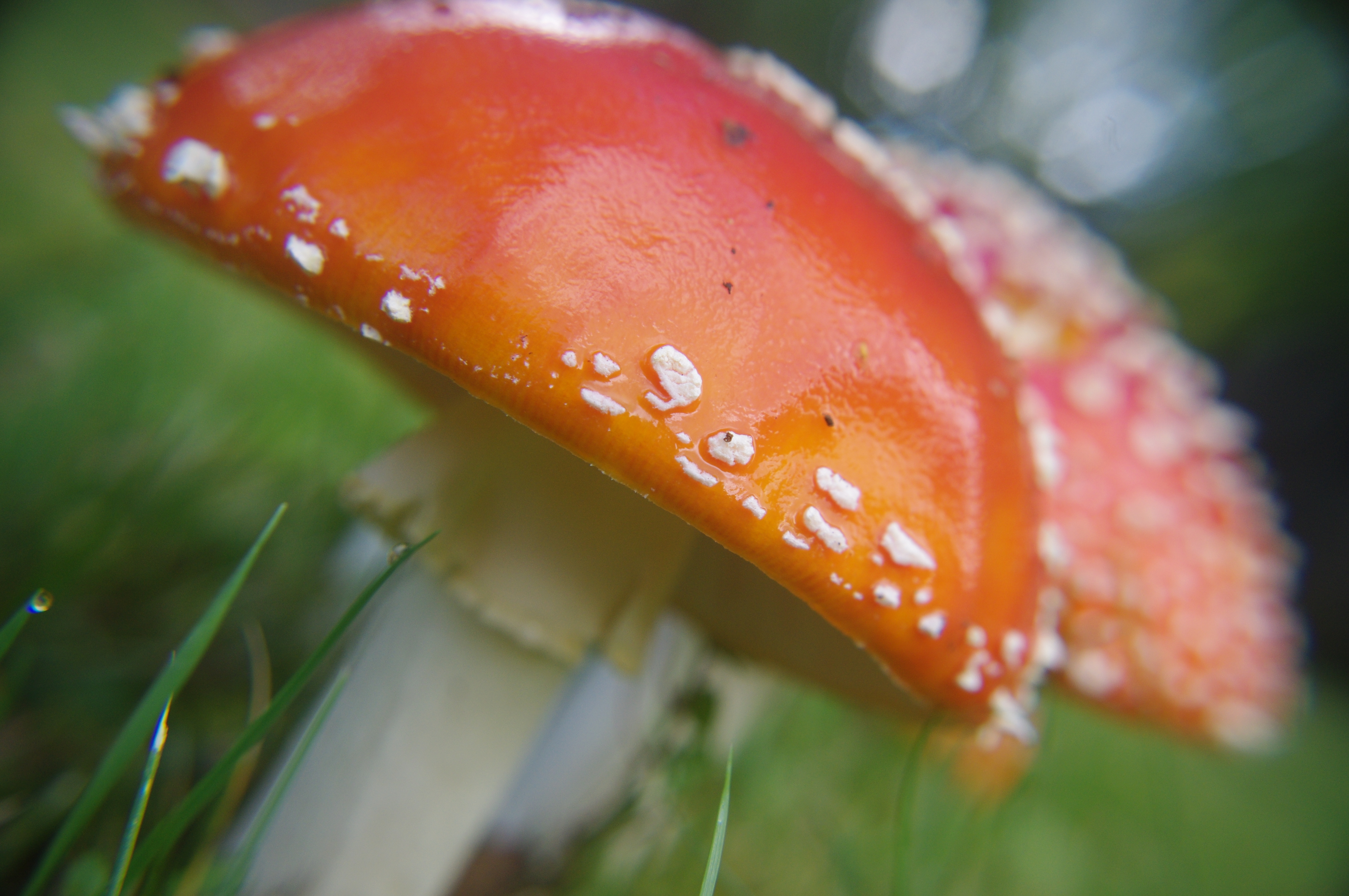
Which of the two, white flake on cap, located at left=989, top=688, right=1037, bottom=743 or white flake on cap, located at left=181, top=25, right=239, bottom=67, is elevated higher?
white flake on cap, located at left=181, top=25, right=239, bottom=67

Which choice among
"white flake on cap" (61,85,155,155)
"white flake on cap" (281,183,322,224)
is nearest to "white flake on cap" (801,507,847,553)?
"white flake on cap" (281,183,322,224)

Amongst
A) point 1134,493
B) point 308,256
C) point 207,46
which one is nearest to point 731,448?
point 308,256

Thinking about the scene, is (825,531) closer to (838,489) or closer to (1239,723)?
(838,489)

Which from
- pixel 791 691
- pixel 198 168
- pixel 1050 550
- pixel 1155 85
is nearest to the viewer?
pixel 198 168

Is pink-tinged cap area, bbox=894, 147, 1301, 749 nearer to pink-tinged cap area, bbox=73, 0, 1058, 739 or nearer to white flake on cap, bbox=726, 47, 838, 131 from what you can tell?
white flake on cap, bbox=726, 47, 838, 131

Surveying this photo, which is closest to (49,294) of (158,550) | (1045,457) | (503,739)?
(158,550)

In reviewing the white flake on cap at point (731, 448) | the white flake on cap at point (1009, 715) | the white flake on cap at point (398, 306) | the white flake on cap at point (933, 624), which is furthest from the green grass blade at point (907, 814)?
the white flake on cap at point (398, 306)
